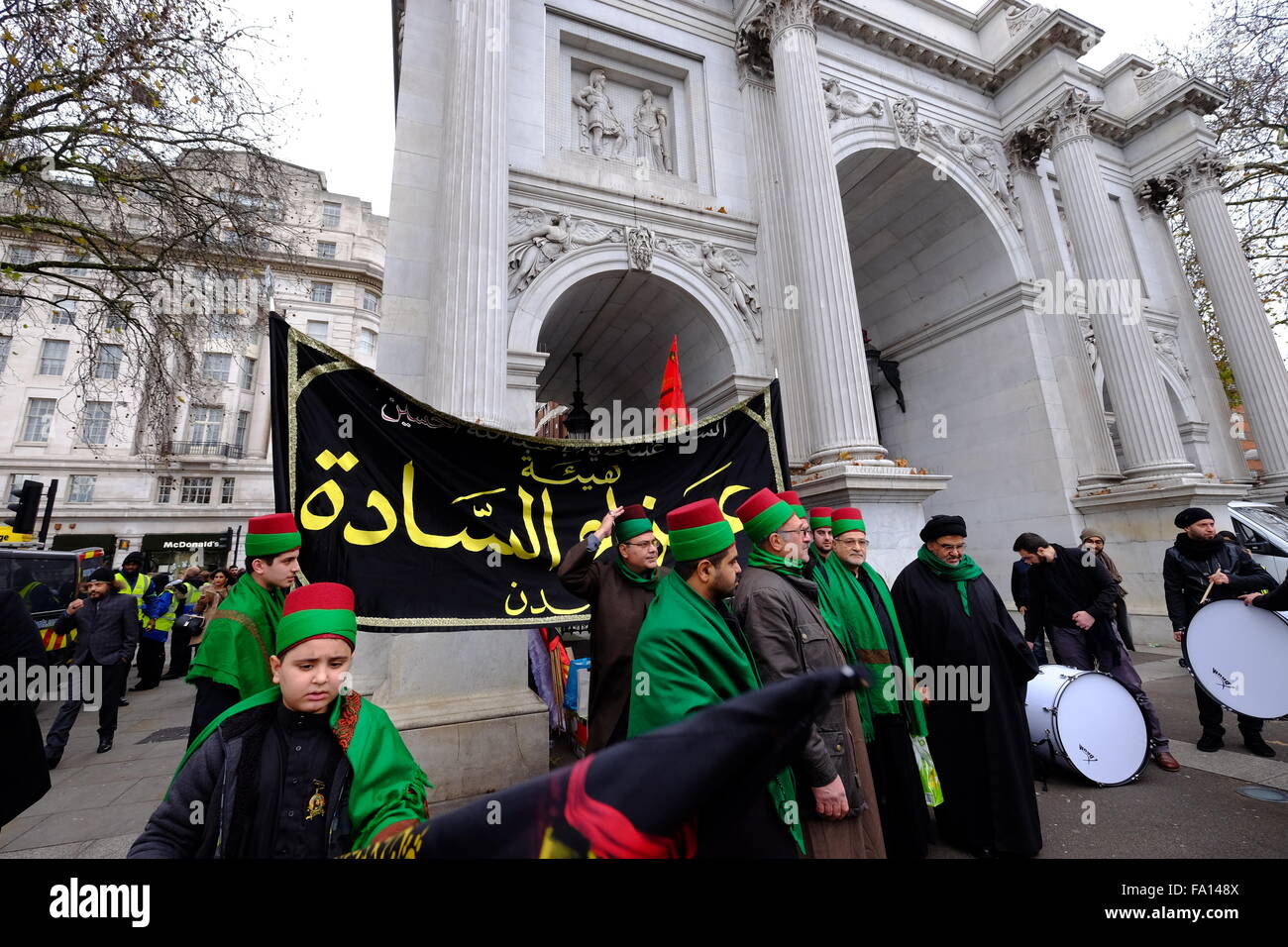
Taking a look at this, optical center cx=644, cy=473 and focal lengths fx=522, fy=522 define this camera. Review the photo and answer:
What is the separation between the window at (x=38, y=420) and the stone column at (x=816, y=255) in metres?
41.0

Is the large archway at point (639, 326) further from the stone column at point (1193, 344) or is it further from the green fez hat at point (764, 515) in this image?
the stone column at point (1193, 344)

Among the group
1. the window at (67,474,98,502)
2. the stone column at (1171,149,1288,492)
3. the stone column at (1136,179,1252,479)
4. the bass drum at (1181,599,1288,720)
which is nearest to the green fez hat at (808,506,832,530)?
the bass drum at (1181,599,1288,720)

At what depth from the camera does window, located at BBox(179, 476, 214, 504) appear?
3077 cm

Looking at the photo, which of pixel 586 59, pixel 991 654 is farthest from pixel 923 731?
pixel 586 59

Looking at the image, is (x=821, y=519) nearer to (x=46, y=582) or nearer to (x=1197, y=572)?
(x=1197, y=572)

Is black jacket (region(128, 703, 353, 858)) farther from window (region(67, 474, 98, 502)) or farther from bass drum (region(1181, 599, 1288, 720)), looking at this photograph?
window (region(67, 474, 98, 502))

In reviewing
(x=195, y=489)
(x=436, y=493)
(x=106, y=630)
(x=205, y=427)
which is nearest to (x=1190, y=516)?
(x=436, y=493)

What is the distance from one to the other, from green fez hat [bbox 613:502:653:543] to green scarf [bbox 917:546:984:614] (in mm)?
2041

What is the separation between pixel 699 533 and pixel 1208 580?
221 inches

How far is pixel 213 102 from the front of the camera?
822cm

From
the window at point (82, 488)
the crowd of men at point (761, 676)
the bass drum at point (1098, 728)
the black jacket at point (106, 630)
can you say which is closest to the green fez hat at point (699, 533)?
the crowd of men at point (761, 676)

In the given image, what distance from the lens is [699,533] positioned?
2.23 m
